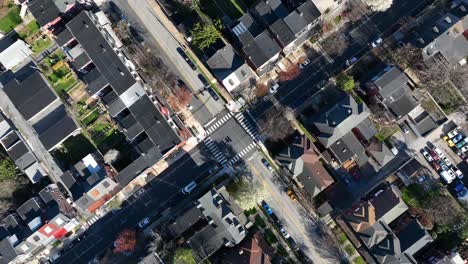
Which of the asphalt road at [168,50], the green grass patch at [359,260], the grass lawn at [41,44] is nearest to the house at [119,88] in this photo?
the grass lawn at [41,44]

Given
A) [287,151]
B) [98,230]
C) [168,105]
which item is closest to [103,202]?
[98,230]

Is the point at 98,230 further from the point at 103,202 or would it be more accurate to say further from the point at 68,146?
the point at 68,146

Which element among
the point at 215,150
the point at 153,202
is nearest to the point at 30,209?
the point at 153,202

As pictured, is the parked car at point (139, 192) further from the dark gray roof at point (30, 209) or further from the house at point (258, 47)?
the house at point (258, 47)

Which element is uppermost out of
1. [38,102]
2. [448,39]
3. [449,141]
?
[38,102]

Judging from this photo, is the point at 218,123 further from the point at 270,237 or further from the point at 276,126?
the point at 270,237

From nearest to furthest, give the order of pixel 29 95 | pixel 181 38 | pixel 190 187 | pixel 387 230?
1. pixel 387 230
2. pixel 29 95
3. pixel 190 187
4. pixel 181 38
